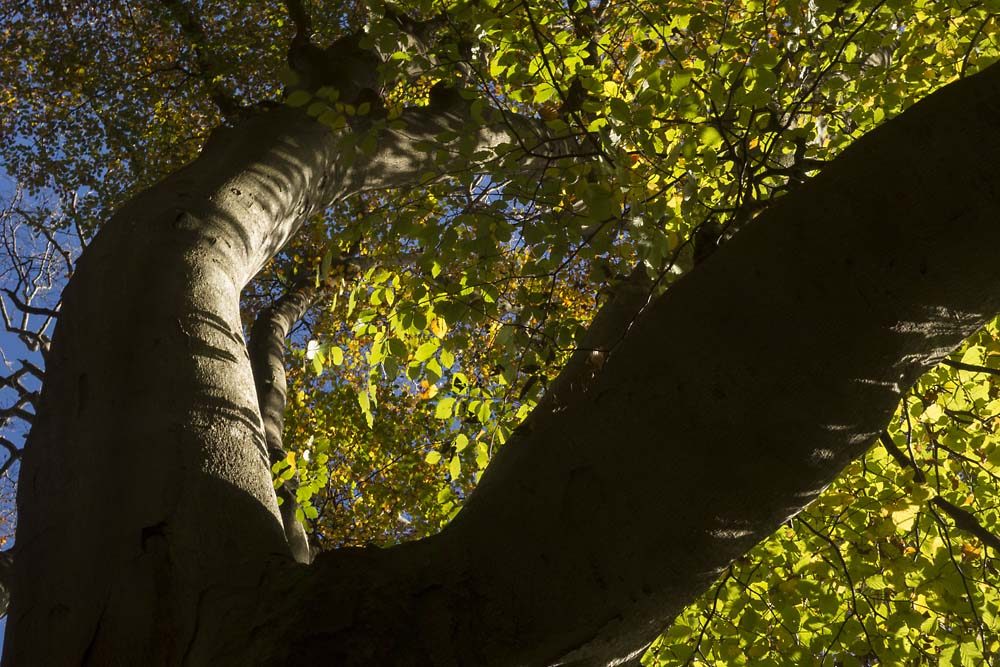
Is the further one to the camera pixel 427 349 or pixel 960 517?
pixel 960 517

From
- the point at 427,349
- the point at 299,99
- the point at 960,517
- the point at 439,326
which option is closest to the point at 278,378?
the point at 439,326

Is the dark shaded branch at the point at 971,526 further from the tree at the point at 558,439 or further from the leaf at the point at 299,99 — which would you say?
the leaf at the point at 299,99

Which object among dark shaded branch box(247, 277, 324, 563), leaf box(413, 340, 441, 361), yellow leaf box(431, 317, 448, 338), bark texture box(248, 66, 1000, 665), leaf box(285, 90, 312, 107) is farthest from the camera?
dark shaded branch box(247, 277, 324, 563)

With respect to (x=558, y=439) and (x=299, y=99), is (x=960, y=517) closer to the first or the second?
(x=558, y=439)

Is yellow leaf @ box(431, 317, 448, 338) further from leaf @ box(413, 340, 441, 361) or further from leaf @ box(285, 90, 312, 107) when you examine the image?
leaf @ box(285, 90, 312, 107)

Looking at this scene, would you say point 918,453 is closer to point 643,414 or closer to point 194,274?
point 643,414

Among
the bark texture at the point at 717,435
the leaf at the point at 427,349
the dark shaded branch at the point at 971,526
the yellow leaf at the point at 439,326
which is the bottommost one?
the dark shaded branch at the point at 971,526

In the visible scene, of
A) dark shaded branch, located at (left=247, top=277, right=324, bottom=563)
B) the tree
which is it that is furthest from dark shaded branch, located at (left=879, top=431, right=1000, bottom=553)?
dark shaded branch, located at (left=247, top=277, right=324, bottom=563)

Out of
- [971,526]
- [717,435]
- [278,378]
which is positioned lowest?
[971,526]

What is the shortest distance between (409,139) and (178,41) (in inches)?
237

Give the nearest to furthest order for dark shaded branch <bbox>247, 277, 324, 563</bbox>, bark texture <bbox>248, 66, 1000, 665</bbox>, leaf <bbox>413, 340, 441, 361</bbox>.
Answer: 1. bark texture <bbox>248, 66, 1000, 665</bbox>
2. leaf <bbox>413, 340, 441, 361</bbox>
3. dark shaded branch <bbox>247, 277, 324, 563</bbox>

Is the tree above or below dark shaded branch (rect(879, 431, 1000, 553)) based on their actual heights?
above

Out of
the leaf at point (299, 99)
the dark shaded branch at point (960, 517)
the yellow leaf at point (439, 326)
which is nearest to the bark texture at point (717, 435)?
the dark shaded branch at point (960, 517)

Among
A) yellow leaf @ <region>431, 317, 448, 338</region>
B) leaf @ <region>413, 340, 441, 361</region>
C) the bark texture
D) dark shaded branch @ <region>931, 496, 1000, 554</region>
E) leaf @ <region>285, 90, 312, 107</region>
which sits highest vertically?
leaf @ <region>285, 90, 312, 107</region>
